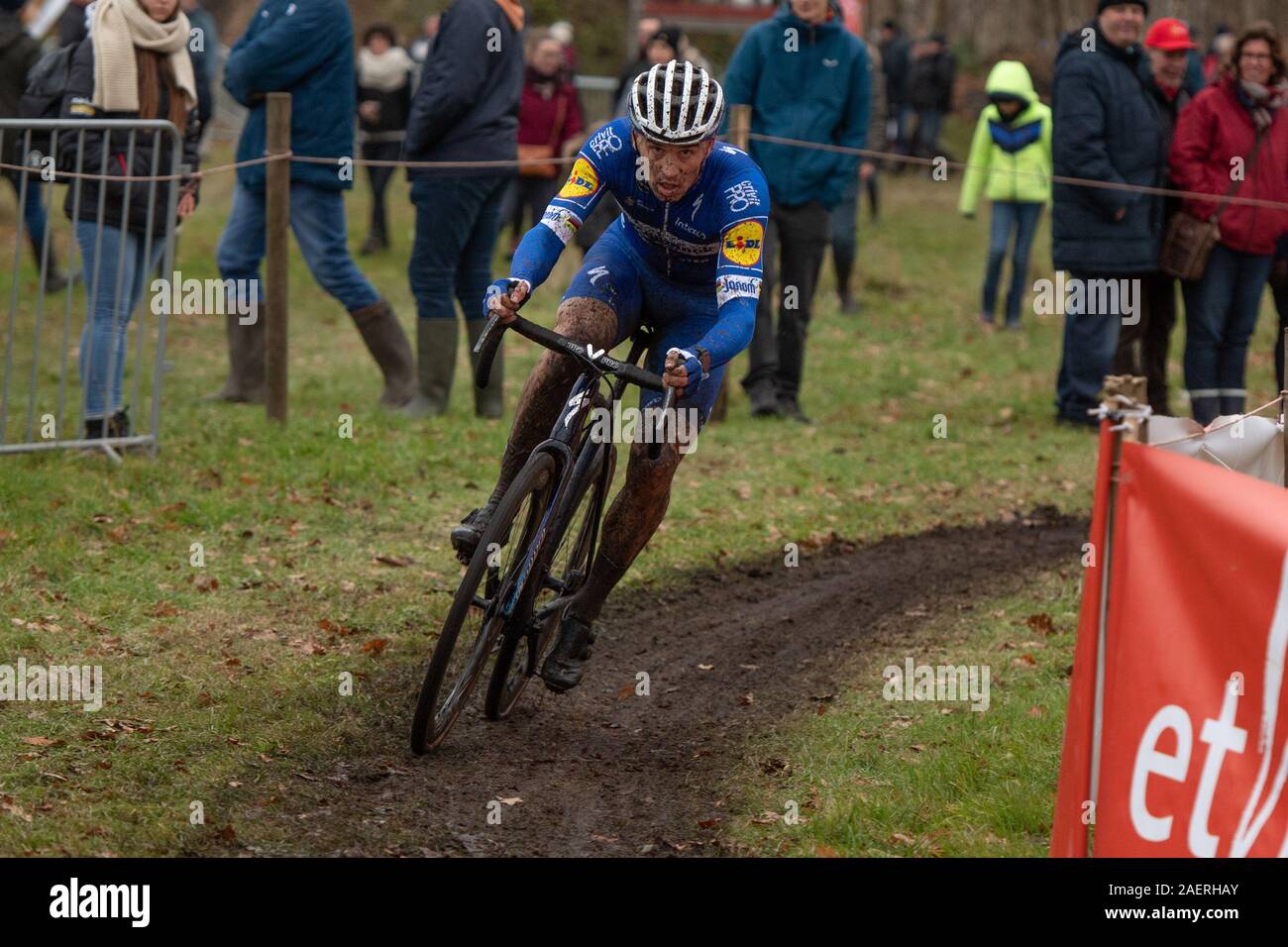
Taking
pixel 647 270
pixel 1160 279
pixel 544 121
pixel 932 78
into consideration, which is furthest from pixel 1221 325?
pixel 932 78

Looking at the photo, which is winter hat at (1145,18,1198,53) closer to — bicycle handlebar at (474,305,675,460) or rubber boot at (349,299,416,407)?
rubber boot at (349,299,416,407)

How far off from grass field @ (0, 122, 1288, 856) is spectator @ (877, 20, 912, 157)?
11385mm

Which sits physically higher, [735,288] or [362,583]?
[735,288]

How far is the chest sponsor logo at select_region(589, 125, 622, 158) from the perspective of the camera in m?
6.22

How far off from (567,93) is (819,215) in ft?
19.4

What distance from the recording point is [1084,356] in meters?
11.9

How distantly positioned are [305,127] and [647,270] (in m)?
4.80

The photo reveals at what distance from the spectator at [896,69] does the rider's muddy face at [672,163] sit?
63.7 ft

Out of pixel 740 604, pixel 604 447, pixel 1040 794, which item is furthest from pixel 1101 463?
pixel 740 604

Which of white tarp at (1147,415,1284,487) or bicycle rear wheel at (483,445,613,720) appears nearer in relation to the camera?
white tarp at (1147,415,1284,487)

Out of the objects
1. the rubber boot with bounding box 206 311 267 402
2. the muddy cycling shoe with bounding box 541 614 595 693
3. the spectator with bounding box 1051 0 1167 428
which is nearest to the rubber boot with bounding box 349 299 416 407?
the rubber boot with bounding box 206 311 267 402

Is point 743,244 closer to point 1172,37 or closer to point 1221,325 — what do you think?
point 1221,325

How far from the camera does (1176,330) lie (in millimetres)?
17234

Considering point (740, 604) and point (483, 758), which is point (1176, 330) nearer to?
point (740, 604)
